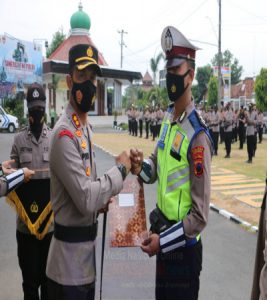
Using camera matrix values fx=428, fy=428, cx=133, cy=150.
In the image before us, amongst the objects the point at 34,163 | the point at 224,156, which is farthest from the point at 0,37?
the point at 34,163

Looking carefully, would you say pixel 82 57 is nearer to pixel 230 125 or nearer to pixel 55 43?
pixel 230 125

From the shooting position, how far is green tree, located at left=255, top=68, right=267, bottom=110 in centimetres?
2863

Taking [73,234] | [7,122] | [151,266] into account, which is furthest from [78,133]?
[7,122]

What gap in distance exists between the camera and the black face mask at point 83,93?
93.4 inches

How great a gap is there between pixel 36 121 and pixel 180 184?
64.8 inches

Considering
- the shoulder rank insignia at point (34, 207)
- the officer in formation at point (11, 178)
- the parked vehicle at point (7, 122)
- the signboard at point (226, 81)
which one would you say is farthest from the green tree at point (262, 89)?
the officer in formation at point (11, 178)

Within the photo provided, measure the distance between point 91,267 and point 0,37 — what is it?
101ft

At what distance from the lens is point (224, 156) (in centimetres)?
1623

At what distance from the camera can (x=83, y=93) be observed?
2.38 metres

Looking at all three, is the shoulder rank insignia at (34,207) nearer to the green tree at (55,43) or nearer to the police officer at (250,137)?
the police officer at (250,137)

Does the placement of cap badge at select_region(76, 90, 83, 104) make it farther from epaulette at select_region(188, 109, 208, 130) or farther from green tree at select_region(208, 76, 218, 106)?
green tree at select_region(208, 76, 218, 106)

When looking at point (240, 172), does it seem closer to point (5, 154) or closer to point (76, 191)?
point (5, 154)

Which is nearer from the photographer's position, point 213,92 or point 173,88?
point 173,88

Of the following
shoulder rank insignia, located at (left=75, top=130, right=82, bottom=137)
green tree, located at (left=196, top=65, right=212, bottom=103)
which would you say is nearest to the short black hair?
shoulder rank insignia, located at (left=75, top=130, right=82, bottom=137)
